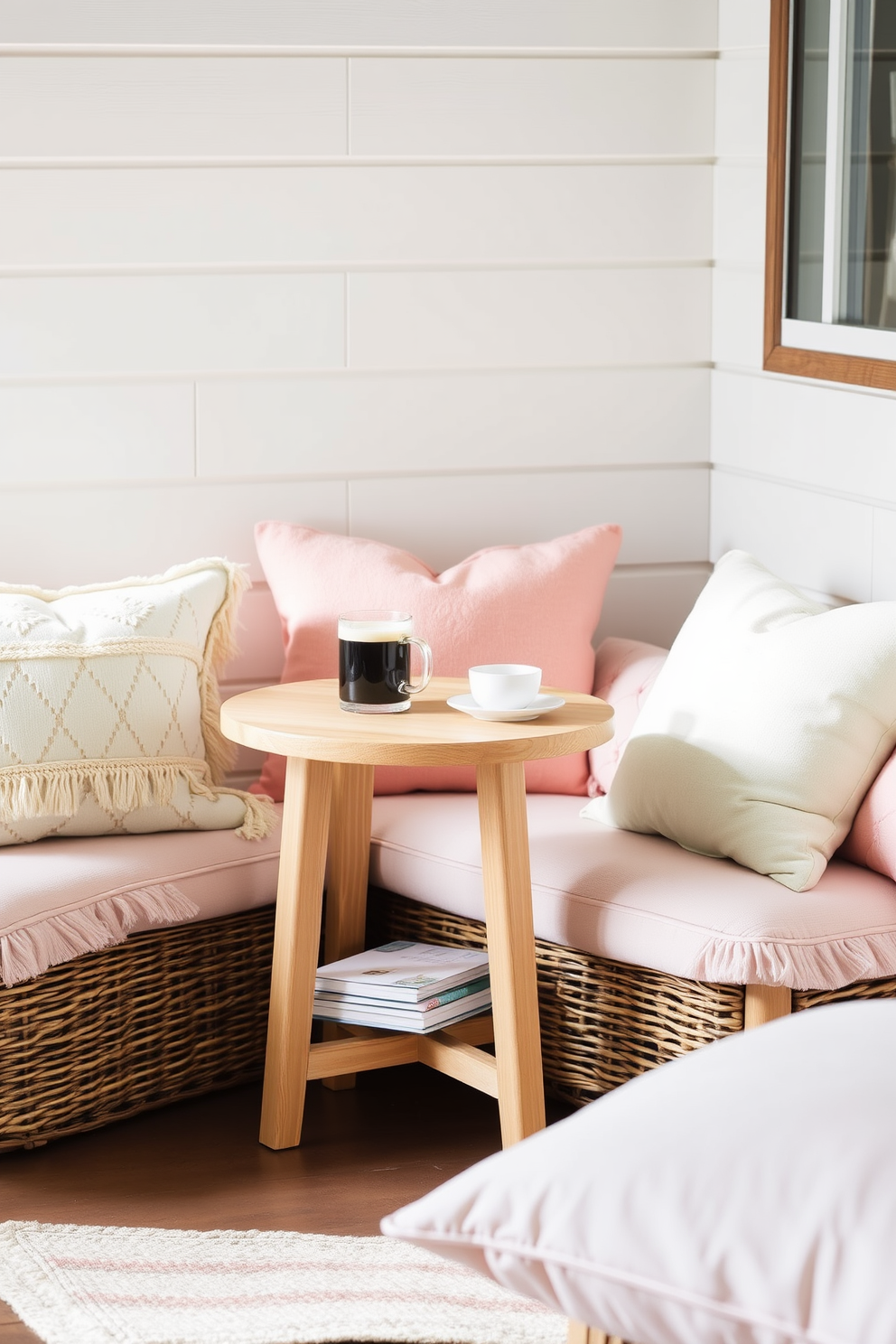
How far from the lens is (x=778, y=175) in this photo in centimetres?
287

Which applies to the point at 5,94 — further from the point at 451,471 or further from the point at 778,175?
the point at 778,175

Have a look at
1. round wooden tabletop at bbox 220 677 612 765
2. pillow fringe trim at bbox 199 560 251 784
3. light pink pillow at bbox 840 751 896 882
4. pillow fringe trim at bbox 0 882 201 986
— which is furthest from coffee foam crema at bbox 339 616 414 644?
A: light pink pillow at bbox 840 751 896 882

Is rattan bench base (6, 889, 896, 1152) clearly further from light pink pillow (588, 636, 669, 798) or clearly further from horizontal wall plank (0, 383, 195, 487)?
horizontal wall plank (0, 383, 195, 487)

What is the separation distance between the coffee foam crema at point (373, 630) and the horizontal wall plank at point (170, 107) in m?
1.03

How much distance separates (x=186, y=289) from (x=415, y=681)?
927mm

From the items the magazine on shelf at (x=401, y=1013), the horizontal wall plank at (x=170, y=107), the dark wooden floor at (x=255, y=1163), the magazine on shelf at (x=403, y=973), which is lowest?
the dark wooden floor at (x=255, y=1163)

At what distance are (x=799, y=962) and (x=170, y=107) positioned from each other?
1809 mm

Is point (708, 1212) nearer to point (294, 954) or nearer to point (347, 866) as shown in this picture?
point (294, 954)

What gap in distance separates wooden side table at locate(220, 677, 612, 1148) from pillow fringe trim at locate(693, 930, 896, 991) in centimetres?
28

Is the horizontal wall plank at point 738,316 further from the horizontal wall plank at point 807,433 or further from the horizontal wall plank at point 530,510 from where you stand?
the horizontal wall plank at point 530,510

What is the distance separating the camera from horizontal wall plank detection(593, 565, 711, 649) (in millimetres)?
3209

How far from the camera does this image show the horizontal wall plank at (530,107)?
2.95m

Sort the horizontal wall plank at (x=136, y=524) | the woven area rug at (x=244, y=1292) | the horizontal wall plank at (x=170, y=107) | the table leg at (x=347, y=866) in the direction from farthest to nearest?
1. the horizontal wall plank at (x=136, y=524)
2. the horizontal wall plank at (x=170, y=107)
3. the table leg at (x=347, y=866)
4. the woven area rug at (x=244, y=1292)

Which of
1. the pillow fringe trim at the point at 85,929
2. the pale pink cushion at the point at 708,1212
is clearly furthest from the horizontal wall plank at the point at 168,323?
the pale pink cushion at the point at 708,1212
